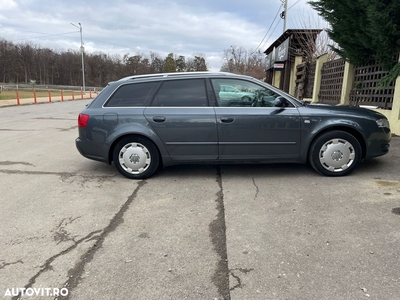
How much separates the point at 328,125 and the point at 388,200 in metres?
1.31

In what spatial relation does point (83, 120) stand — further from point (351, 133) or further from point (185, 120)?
point (351, 133)

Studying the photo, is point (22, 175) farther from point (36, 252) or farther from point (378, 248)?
point (378, 248)

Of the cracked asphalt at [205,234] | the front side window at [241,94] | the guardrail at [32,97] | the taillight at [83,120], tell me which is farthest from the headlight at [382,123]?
the guardrail at [32,97]

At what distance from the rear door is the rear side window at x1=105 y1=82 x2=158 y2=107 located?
152mm

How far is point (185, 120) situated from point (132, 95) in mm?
957

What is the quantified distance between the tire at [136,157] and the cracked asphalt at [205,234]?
159mm

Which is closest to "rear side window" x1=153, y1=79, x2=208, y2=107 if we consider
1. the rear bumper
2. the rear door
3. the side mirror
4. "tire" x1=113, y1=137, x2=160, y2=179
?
the rear door

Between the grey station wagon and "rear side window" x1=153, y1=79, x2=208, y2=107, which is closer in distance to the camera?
the grey station wagon

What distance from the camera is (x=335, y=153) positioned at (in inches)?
181

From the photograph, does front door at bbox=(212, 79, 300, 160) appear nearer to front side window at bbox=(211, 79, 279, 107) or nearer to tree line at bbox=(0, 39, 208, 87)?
front side window at bbox=(211, 79, 279, 107)

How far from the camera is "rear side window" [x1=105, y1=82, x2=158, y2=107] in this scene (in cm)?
475

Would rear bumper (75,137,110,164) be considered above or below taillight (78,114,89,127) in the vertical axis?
below

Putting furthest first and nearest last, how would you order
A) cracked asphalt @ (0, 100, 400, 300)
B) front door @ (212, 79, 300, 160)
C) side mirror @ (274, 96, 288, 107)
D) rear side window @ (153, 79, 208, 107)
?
rear side window @ (153, 79, 208, 107)
front door @ (212, 79, 300, 160)
side mirror @ (274, 96, 288, 107)
cracked asphalt @ (0, 100, 400, 300)

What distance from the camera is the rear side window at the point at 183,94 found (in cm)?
467
